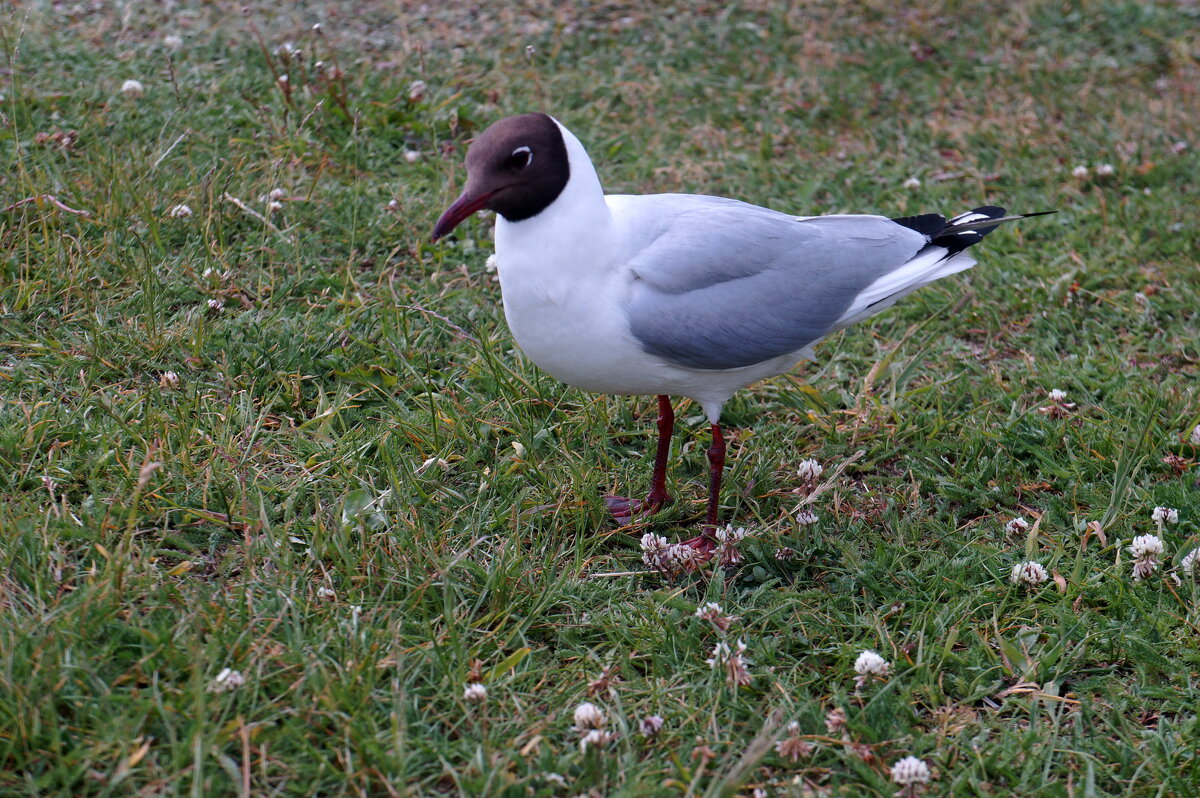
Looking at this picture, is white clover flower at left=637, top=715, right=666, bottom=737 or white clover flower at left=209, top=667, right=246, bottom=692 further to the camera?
white clover flower at left=637, top=715, right=666, bottom=737

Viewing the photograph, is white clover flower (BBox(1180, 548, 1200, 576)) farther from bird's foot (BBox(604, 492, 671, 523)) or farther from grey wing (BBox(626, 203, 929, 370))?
bird's foot (BBox(604, 492, 671, 523))

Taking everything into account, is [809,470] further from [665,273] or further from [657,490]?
[665,273]

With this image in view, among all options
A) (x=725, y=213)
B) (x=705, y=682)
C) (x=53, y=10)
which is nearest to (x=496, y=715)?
(x=705, y=682)

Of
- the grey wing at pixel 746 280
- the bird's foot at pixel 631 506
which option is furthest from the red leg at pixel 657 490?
the grey wing at pixel 746 280

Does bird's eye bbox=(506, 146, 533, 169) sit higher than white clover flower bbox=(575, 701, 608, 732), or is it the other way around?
bird's eye bbox=(506, 146, 533, 169)

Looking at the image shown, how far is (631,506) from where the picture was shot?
11.8 feet

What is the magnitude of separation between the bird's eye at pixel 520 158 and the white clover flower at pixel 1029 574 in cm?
186

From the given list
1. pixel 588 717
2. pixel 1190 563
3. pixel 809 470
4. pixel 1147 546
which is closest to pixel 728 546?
pixel 809 470

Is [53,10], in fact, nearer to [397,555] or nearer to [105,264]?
[105,264]

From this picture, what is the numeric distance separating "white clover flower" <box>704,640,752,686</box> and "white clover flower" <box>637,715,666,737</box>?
26cm

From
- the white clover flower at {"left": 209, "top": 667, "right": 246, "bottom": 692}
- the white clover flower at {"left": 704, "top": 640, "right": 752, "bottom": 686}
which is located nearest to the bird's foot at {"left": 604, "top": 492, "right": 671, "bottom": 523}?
the white clover flower at {"left": 704, "top": 640, "right": 752, "bottom": 686}

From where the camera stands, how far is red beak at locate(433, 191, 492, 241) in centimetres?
299

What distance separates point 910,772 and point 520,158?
1.86 metres

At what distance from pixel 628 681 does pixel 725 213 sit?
149 cm
